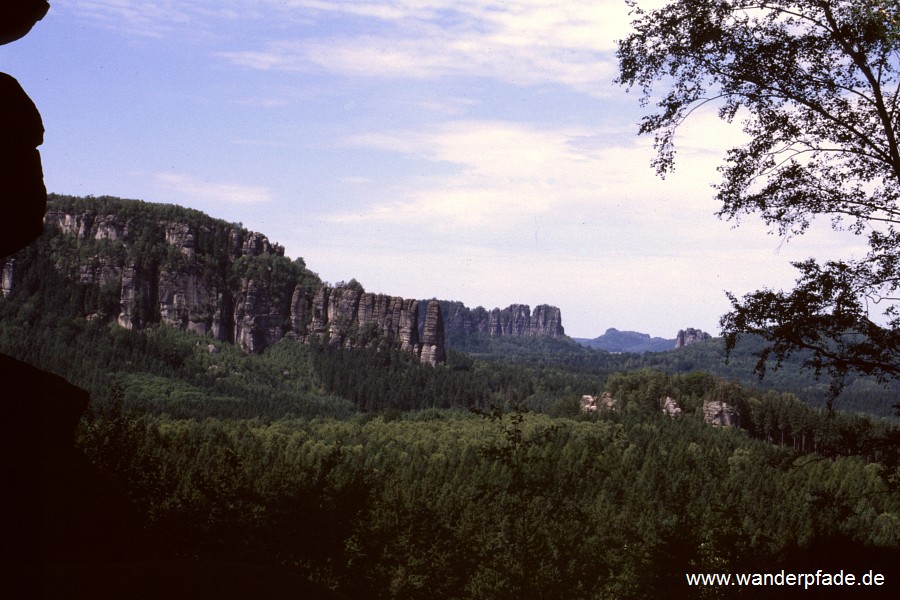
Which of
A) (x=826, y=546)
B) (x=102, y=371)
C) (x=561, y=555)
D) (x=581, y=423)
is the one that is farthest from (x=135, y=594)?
(x=102, y=371)

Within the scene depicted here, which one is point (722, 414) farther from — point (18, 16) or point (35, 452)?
point (18, 16)

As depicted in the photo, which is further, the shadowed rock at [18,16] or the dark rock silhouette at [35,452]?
the shadowed rock at [18,16]

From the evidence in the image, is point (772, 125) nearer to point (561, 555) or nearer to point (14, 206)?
point (561, 555)

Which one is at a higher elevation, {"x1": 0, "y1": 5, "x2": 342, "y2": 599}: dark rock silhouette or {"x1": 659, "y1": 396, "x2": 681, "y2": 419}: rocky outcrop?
{"x1": 0, "y1": 5, "x2": 342, "y2": 599}: dark rock silhouette

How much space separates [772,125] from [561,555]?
15.0 metres

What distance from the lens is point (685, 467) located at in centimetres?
13050

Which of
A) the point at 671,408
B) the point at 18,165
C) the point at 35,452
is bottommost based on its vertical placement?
the point at 671,408

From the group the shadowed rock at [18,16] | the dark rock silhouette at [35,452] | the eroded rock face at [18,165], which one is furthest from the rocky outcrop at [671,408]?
the shadowed rock at [18,16]

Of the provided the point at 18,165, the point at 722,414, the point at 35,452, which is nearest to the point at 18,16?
the point at 18,165

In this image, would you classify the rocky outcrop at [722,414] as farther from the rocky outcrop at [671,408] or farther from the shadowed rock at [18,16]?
the shadowed rock at [18,16]

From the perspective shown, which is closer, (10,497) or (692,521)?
(10,497)

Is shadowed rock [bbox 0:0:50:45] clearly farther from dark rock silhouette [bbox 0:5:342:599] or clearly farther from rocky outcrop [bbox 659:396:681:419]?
rocky outcrop [bbox 659:396:681:419]

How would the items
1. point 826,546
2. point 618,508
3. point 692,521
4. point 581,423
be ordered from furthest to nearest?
point 581,423 → point 618,508 → point 692,521 → point 826,546

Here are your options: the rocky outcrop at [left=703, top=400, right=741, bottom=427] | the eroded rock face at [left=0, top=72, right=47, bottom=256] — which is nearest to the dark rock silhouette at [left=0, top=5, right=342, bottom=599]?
the eroded rock face at [left=0, top=72, right=47, bottom=256]
